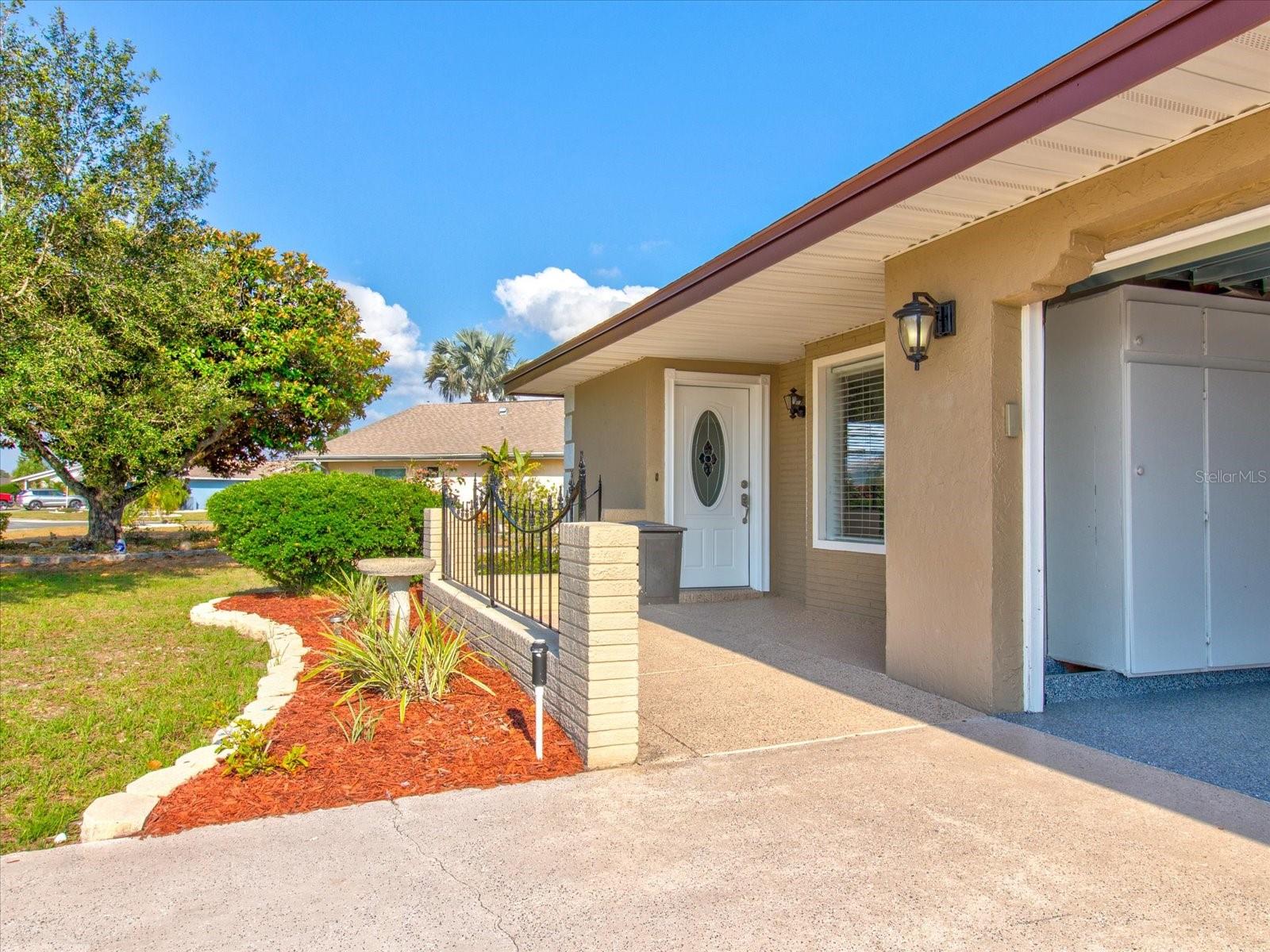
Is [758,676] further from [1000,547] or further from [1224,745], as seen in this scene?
[1224,745]

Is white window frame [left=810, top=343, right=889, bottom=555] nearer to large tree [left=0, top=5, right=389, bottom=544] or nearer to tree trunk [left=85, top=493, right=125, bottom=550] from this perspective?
large tree [left=0, top=5, right=389, bottom=544]

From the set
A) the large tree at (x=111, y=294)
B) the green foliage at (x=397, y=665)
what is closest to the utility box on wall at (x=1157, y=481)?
the green foliage at (x=397, y=665)

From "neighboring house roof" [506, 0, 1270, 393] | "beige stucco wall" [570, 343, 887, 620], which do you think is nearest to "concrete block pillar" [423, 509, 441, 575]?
"beige stucco wall" [570, 343, 887, 620]

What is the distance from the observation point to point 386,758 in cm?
420

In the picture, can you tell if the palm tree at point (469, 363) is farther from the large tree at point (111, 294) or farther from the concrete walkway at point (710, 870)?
the concrete walkway at point (710, 870)

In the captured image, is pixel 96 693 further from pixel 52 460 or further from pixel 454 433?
pixel 454 433

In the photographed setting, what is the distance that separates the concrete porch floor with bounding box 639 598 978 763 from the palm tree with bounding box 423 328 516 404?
40623mm

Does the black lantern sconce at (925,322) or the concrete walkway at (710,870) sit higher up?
the black lantern sconce at (925,322)

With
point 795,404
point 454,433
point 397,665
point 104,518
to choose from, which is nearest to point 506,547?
point 397,665

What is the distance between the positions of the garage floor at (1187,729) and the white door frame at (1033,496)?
1.10 feet

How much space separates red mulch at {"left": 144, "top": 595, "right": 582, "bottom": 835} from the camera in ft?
12.1

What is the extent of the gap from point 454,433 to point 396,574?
22371mm

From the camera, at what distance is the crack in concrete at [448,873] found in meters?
2.61

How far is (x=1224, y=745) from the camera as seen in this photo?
4277 millimetres
